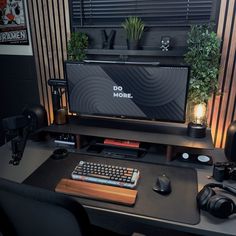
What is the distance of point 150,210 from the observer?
996 mm

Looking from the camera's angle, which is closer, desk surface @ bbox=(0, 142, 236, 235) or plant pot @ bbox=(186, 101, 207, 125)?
desk surface @ bbox=(0, 142, 236, 235)

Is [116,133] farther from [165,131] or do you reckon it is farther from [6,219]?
[6,219]

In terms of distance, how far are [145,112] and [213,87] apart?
463 millimetres

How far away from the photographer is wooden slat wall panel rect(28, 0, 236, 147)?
1507mm

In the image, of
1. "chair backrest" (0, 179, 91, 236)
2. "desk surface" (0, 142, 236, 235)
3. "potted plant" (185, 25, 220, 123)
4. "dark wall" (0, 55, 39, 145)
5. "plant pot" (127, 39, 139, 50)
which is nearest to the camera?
"chair backrest" (0, 179, 91, 236)

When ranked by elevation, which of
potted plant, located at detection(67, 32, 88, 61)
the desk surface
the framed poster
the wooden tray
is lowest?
the desk surface

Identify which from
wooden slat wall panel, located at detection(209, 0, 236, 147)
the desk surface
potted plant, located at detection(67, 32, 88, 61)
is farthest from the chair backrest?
wooden slat wall panel, located at detection(209, 0, 236, 147)

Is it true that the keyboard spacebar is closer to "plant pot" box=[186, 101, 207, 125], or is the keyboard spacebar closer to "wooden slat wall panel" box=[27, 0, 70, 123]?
"plant pot" box=[186, 101, 207, 125]

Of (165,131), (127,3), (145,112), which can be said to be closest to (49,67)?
(127,3)

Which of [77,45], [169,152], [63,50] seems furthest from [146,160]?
[63,50]

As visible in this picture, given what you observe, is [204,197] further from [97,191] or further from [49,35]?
[49,35]

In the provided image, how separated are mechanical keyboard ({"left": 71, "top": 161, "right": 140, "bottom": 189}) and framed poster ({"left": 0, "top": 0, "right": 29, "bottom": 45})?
126cm

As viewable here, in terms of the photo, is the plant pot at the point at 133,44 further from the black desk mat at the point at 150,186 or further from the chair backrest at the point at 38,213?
the chair backrest at the point at 38,213

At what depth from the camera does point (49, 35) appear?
1.86 meters
